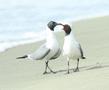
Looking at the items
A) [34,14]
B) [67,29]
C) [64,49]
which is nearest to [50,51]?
[64,49]

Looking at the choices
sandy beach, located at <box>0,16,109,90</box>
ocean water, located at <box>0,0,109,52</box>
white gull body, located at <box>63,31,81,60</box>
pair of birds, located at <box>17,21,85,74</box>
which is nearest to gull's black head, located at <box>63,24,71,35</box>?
pair of birds, located at <box>17,21,85,74</box>

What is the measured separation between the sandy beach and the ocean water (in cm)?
131

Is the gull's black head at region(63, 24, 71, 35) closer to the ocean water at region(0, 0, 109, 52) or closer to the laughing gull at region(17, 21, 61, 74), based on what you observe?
the laughing gull at region(17, 21, 61, 74)

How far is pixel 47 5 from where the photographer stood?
2319 centimetres

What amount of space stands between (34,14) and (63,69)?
1060cm

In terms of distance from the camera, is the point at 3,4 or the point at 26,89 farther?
the point at 3,4

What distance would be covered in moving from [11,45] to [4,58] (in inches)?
82.7

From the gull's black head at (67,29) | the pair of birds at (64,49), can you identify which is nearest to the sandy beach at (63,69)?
the pair of birds at (64,49)

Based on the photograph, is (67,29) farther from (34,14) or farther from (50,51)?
(34,14)

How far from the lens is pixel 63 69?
1006 cm

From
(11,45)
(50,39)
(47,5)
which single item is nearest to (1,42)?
(11,45)

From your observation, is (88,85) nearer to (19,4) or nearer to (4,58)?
(4,58)

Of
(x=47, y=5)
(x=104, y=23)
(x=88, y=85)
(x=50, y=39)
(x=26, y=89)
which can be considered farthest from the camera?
(x=47, y=5)

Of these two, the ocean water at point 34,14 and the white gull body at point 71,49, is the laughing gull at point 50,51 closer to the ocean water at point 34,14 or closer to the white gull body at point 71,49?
the white gull body at point 71,49
